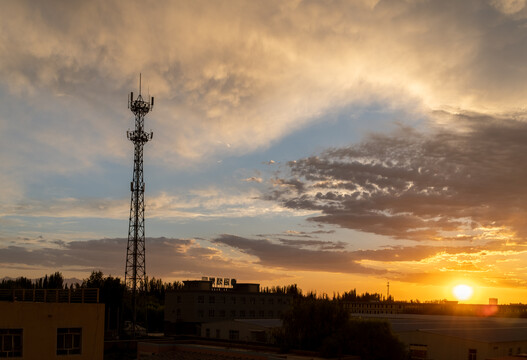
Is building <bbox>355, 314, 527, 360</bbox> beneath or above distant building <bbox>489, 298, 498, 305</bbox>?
above

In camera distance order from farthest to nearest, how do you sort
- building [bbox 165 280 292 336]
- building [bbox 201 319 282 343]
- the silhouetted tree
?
building [bbox 165 280 292 336], building [bbox 201 319 282 343], the silhouetted tree

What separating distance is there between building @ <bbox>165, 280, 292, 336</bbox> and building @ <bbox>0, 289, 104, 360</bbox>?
6361 cm

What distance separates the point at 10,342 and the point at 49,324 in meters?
2.93

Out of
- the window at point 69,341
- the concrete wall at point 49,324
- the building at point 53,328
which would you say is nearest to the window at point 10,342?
the building at point 53,328

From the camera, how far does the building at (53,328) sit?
129 ft

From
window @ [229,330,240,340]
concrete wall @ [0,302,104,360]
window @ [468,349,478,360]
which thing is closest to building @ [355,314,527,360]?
window @ [468,349,478,360]

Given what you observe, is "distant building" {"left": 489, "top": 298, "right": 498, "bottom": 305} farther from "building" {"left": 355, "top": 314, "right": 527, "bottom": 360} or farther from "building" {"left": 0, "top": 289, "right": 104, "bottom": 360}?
"building" {"left": 0, "top": 289, "right": 104, "bottom": 360}

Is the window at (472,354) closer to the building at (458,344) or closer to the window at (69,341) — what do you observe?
the building at (458,344)

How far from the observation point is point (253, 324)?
8025cm

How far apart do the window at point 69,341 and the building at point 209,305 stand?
64.2 metres

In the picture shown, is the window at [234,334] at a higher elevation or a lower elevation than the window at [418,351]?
lower

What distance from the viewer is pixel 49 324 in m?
40.7

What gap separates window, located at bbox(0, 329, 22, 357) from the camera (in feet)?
128

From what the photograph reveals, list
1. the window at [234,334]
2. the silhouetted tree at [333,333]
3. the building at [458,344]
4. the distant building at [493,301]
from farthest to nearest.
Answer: the distant building at [493,301] → the window at [234,334] → the building at [458,344] → the silhouetted tree at [333,333]
